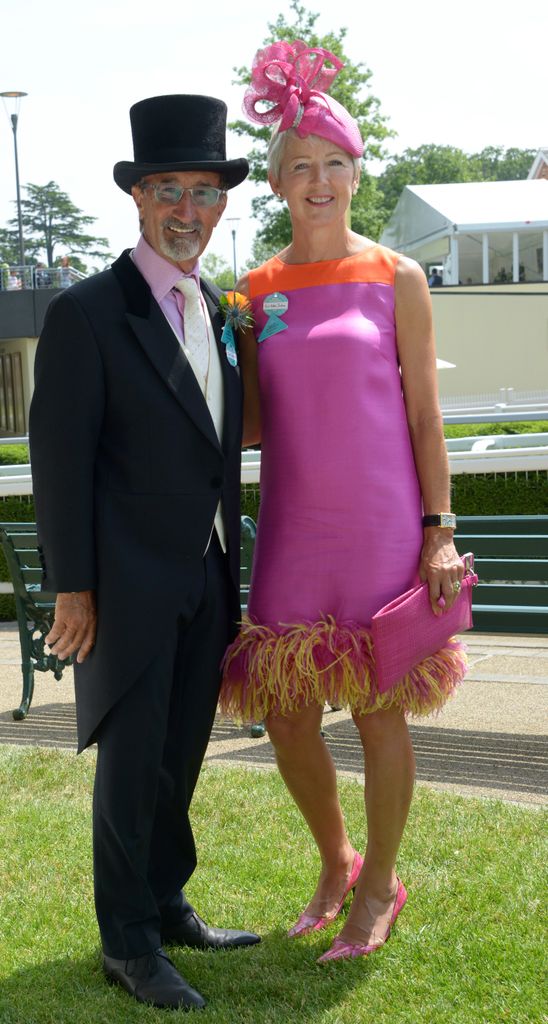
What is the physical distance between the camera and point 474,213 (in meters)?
37.4

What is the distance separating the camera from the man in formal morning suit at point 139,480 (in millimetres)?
2924

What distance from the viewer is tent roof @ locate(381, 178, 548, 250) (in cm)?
3628

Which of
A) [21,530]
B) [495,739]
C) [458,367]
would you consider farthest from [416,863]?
[458,367]

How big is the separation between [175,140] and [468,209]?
36306mm

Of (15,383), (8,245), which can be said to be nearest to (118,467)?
(15,383)

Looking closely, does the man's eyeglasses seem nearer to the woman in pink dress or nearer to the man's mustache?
the man's mustache

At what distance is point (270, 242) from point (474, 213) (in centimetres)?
627

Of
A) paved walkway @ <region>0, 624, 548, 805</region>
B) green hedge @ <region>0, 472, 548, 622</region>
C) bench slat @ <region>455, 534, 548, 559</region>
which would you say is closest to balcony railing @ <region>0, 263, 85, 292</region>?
green hedge @ <region>0, 472, 548, 622</region>

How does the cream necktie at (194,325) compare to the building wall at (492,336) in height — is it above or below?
below

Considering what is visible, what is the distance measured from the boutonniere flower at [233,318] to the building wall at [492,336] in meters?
28.9

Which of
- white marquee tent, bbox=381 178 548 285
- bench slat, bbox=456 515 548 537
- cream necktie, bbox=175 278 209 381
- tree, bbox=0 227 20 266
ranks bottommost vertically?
bench slat, bbox=456 515 548 537

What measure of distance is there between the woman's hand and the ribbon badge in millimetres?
651

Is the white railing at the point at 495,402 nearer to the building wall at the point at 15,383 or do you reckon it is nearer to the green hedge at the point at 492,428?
the green hedge at the point at 492,428

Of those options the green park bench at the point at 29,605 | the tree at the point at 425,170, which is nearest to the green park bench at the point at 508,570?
the green park bench at the point at 29,605
